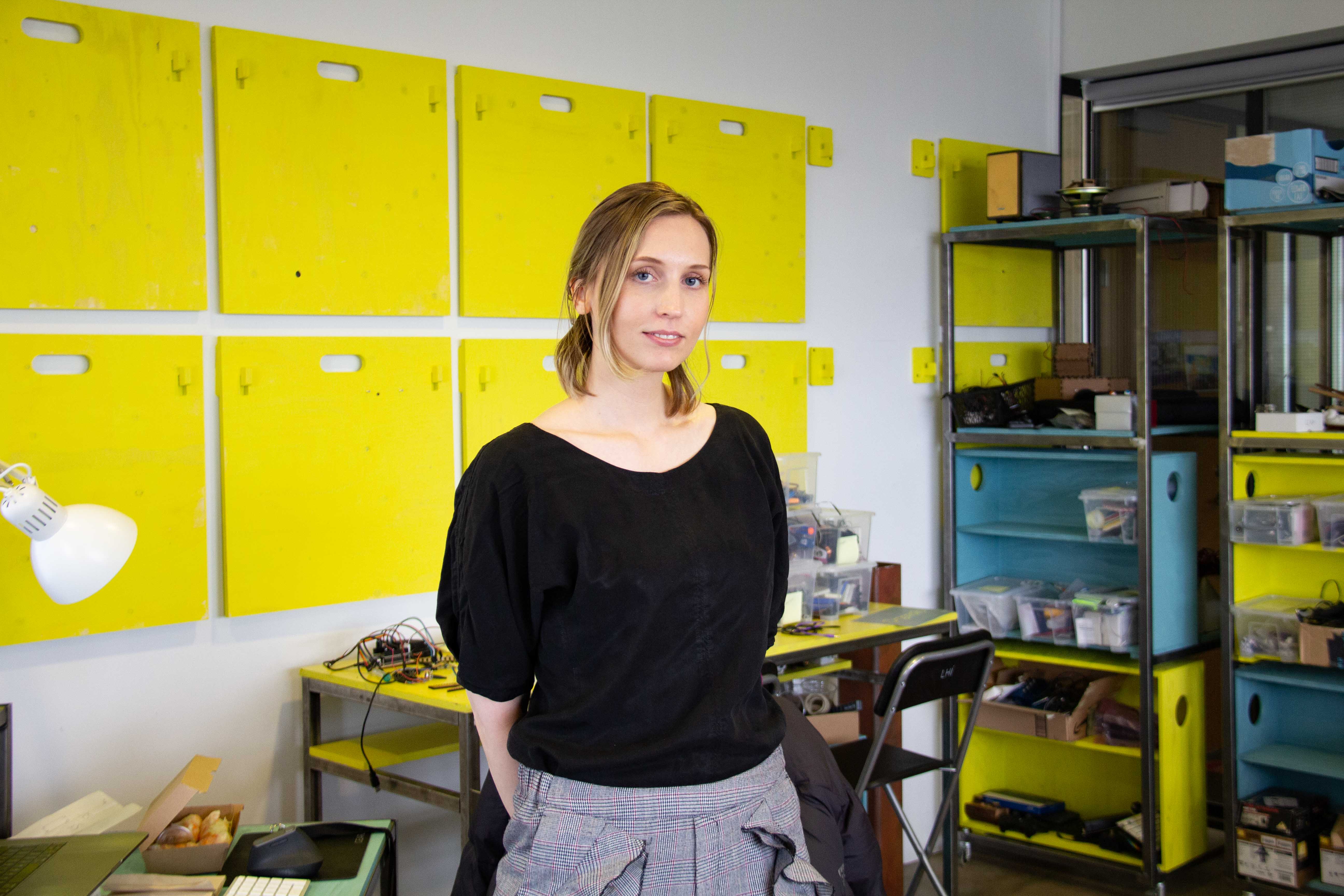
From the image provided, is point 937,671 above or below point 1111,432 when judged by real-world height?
below

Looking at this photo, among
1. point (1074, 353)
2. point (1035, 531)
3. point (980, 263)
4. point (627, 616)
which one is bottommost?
point (1035, 531)

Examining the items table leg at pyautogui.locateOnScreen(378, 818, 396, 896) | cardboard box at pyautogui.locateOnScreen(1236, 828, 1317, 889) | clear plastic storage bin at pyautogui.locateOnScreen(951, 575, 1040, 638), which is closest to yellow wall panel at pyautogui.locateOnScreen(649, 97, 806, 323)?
clear plastic storage bin at pyautogui.locateOnScreen(951, 575, 1040, 638)

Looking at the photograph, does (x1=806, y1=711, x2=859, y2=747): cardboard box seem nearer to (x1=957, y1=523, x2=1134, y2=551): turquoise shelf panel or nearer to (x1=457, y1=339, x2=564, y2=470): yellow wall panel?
(x1=957, y1=523, x2=1134, y2=551): turquoise shelf panel

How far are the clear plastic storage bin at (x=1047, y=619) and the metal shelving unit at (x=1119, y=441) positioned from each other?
87mm

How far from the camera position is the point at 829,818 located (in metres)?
1.99

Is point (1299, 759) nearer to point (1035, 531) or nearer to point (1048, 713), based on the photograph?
point (1048, 713)

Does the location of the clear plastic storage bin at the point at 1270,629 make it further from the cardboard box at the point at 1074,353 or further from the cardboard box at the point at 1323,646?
the cardboard box at the point at 1074,353

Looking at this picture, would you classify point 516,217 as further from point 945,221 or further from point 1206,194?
point 1206,194

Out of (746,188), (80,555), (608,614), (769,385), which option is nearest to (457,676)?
(80,555)

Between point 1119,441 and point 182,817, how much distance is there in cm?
272

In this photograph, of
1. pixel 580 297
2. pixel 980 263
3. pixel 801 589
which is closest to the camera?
pixel 580 297

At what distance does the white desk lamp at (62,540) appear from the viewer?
1742 mm

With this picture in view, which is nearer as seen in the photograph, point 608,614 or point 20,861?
point 608,614

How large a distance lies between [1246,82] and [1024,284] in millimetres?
973
